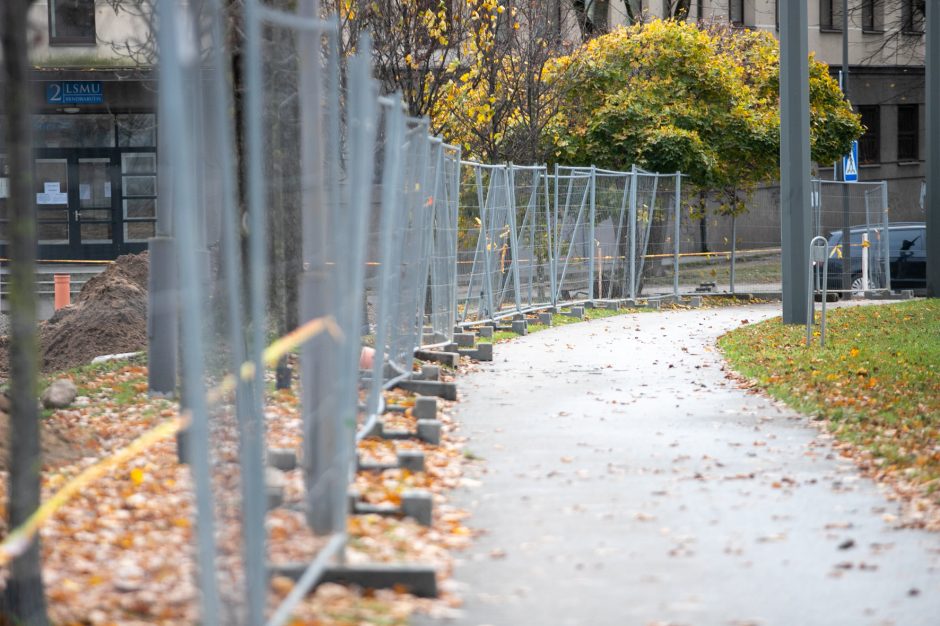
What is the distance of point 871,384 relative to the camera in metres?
11.9

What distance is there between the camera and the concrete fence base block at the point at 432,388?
11.1 metres

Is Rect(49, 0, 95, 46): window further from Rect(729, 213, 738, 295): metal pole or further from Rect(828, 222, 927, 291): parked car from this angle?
Rect(828, 222, 927, 291): parked car

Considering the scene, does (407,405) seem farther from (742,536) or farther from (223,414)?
(223,414)

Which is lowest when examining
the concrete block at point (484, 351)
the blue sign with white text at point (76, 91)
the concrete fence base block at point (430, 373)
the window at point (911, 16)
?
the concrete block at point (484, 351)

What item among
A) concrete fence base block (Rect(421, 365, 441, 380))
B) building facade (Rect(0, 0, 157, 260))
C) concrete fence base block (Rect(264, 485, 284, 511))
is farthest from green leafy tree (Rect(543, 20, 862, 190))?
concrete fence base block (Rect(264, 485, 284, 511))

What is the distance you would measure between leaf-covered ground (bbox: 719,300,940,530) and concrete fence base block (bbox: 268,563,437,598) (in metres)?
2.57

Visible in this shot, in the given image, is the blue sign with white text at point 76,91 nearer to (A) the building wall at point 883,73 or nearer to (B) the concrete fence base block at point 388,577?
(A) the building wall at point 883,73

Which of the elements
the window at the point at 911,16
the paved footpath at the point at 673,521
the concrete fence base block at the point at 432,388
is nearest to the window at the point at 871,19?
the window at the point at 911,16

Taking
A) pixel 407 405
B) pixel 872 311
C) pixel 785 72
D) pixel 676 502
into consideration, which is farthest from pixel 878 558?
pixel 872 311

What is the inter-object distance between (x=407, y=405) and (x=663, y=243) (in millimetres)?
15917

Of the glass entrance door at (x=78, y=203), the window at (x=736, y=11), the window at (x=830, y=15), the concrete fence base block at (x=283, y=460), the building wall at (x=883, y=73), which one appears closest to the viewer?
the concrete fence base block at (x=283, y=460)

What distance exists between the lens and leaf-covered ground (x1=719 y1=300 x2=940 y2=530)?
809 cm

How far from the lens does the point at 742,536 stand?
6473 mm

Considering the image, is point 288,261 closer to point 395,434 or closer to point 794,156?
point 395,434
